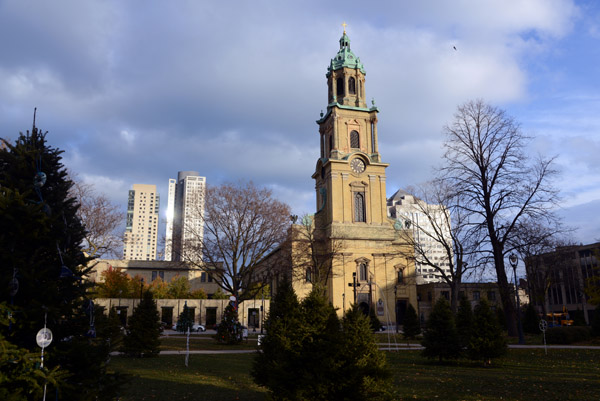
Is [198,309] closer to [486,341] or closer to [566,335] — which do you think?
[566,335]

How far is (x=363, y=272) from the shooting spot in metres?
59.5

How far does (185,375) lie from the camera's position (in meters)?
15.6

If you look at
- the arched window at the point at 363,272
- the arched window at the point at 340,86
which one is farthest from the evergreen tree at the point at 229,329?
the arched window at the point at 340,86

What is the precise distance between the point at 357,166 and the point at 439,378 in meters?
49.1

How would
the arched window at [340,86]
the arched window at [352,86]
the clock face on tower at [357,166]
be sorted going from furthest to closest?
the arched window at [352,86]
the arched window at [340,86]
the clock face on tower at [357,166]

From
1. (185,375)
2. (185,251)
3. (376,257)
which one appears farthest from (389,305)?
(185,375)

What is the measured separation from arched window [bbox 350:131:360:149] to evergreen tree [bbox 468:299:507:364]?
48.2 meters

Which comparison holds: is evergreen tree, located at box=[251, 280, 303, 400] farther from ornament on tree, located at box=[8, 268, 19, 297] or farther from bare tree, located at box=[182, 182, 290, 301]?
bare tree, located at box=[182, 182, 290, 301]

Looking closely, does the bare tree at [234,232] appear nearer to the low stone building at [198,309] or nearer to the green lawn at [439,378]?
the green lawn at [439,378]

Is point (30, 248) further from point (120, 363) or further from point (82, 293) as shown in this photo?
point (120, 363)

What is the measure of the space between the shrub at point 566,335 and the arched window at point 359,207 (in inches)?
1409

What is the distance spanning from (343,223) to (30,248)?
177ft

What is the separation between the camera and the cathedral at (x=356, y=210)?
58.4 meters

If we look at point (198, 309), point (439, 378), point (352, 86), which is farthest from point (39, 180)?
point (352, 86)
